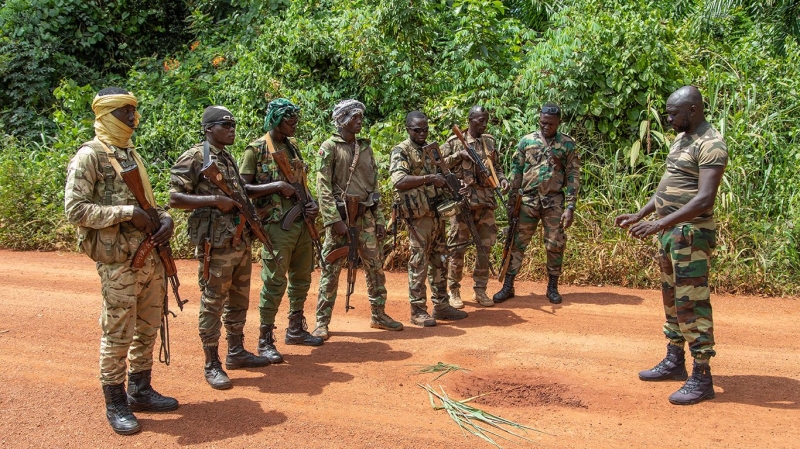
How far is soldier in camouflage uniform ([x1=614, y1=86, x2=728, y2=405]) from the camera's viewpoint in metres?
4.93

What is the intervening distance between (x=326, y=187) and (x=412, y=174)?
0.94 m

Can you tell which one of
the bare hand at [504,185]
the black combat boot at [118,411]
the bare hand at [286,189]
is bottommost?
the black combat boot at [118,411]

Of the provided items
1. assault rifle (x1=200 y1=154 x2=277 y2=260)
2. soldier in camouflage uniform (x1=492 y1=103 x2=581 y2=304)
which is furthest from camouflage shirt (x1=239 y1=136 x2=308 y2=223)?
soldier in camouflage uniform (x1=492 y1=103 x2=581 y2=304)

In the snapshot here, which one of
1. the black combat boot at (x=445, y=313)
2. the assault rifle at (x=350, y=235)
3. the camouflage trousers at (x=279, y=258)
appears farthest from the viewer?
the black combat boot at (x=445, y=313)

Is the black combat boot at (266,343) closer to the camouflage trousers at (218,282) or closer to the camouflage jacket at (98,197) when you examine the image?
the camouflage trousers at (218,282)

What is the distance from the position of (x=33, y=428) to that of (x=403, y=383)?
2565 millimetres

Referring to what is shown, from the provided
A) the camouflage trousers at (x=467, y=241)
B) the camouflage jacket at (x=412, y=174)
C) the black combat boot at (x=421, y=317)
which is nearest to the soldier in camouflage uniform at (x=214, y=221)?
the camouflage jacket at (x=412, y=174)

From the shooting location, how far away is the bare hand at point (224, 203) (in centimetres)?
522

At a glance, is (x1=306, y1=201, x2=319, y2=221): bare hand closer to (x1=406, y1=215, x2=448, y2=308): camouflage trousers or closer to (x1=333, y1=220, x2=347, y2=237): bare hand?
(x1=333, y1=220, x2=347, y2=237): bare hand

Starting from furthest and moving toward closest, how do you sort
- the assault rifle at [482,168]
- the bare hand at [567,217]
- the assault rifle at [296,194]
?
the bare hand at [567,217]
the assault rifle at [482,168]
the assault rifle at [296,194]

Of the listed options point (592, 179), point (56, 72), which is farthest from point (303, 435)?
point (56, 72)

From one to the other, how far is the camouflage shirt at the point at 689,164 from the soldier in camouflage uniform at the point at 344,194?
2602 millimetres

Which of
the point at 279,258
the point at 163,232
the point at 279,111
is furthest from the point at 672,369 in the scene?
the point at 163,232

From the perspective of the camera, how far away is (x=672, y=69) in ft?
32.8
